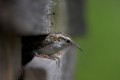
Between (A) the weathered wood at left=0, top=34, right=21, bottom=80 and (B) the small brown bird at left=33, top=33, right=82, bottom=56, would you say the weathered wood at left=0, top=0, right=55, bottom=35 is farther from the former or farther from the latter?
(B) the small brown bird at left=33, top=33, right=82, bottom=56

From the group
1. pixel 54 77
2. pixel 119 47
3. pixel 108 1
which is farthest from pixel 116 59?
pixel 54 77

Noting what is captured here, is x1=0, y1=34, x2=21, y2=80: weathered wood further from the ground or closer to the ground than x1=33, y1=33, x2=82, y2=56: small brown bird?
further from the ground

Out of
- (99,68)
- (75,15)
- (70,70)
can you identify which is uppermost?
(75,15)

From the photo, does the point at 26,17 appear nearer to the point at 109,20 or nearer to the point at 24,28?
the point at 24,28

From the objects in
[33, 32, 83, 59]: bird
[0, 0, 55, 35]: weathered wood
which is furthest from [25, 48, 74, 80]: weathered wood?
[0, 0, 55, 35]: weathered wood

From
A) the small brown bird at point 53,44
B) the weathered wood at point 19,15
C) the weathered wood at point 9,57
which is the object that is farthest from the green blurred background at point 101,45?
the weathered wood at point 19,15

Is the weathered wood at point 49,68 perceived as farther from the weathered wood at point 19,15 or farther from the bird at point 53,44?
the weathered wood at point 19,15
